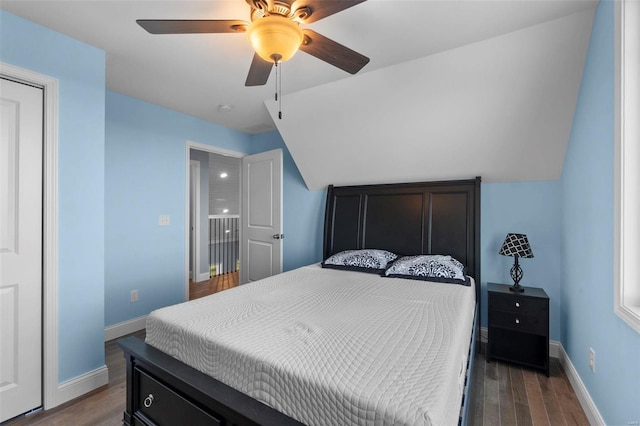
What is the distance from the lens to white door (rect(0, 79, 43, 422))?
1.76 m

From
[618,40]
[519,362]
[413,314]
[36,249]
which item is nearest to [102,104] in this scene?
[36,249]

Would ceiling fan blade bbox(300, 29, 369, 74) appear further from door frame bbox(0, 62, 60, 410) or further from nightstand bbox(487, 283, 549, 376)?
nightstand bbox(487, 283, 549, 376)

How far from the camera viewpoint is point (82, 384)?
2051 mm

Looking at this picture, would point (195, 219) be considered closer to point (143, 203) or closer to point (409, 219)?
point (143, 203)

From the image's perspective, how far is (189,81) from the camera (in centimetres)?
266

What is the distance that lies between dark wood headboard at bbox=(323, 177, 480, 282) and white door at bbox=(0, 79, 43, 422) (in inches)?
96.5

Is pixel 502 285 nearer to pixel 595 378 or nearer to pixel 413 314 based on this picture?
pixel 595 378

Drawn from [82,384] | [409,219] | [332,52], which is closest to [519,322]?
[409,219]

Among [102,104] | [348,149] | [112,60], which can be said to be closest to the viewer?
[102,104]

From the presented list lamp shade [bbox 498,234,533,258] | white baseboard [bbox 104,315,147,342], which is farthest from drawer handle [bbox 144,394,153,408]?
lamp shade [bbox 498,234,533,258]

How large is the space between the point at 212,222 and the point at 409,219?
404 centimetres

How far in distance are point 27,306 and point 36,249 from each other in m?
0.36

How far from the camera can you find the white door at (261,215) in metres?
3.66

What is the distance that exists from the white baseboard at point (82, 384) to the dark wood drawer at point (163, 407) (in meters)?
0.86
